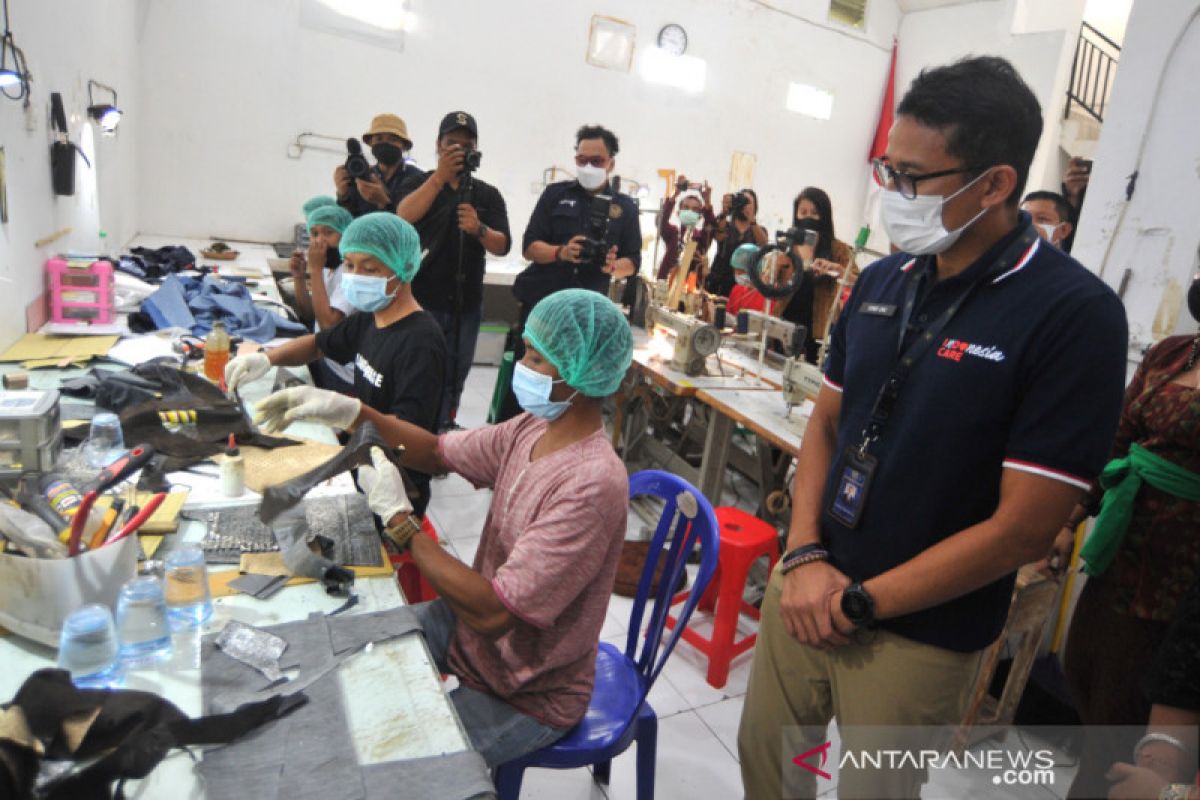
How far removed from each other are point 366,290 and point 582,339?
3.09 feet

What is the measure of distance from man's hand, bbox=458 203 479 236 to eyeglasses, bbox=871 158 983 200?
2.31 metres

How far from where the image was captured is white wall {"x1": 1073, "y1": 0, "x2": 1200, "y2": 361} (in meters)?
2.30

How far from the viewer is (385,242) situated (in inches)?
81.2

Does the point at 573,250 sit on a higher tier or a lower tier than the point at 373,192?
lower

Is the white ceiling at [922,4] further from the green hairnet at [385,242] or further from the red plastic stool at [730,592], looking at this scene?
the green hairnet at [385,242]

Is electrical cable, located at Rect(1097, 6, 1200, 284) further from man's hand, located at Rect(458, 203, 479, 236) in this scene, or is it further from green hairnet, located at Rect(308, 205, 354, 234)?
green hairnet, located at Rect(308, 205, 354, 234)

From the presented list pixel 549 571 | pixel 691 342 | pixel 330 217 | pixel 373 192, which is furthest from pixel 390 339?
pixel 373 192

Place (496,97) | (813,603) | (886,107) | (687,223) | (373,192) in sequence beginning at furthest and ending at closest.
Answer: (886,107) < (496,97) < (687,223) < (373,192) < (813,603)

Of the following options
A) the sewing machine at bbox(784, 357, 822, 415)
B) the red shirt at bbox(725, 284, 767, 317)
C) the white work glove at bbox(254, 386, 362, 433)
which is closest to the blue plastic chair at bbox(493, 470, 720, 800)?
the white work glove at bbox(254, 386, 362, 433)

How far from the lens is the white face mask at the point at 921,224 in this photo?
3.98ft

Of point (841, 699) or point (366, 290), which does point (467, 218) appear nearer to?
point (366, 290)

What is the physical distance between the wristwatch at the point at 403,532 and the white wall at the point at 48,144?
1954mm

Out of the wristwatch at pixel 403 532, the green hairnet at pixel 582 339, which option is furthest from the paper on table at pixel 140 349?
the green hairnet at pixel 582 339

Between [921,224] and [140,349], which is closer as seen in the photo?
[921,224]
